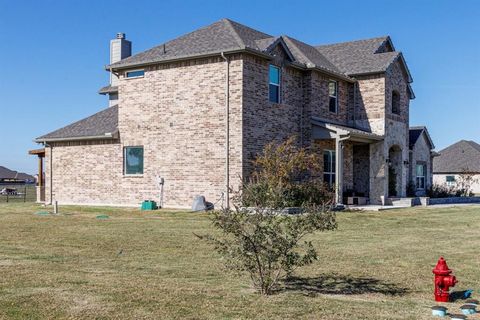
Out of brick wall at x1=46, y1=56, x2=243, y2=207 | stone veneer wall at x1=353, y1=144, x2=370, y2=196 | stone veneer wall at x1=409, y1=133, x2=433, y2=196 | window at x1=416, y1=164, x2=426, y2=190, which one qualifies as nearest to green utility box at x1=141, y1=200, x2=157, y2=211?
brick wall at x1=46, y1=56, x2=243, y2=207

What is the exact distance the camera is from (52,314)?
6324 millimetres

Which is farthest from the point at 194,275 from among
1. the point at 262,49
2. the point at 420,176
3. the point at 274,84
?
the point at 420,176

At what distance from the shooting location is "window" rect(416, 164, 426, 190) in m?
33.6

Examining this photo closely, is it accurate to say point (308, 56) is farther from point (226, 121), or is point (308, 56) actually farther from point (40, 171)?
point (40, 171)

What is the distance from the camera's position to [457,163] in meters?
56.6

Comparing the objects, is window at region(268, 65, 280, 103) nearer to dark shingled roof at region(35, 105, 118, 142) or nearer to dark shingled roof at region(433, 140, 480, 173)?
dark shingled roof at region(35, 105, 118, 142)

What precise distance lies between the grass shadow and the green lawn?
0.05 feet

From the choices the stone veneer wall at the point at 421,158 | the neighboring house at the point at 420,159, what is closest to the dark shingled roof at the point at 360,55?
the neighboring house at the point at 420,159

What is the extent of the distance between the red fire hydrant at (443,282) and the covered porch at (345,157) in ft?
52.8

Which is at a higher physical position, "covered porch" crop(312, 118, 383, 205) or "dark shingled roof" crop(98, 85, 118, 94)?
"dark shingled roof" crop(98, 85, 118, 94)

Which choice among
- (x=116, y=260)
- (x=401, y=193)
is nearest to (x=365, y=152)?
(x=401, y=193)

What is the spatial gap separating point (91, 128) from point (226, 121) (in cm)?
862

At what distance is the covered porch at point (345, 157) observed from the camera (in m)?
23.8

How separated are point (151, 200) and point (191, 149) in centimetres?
313
